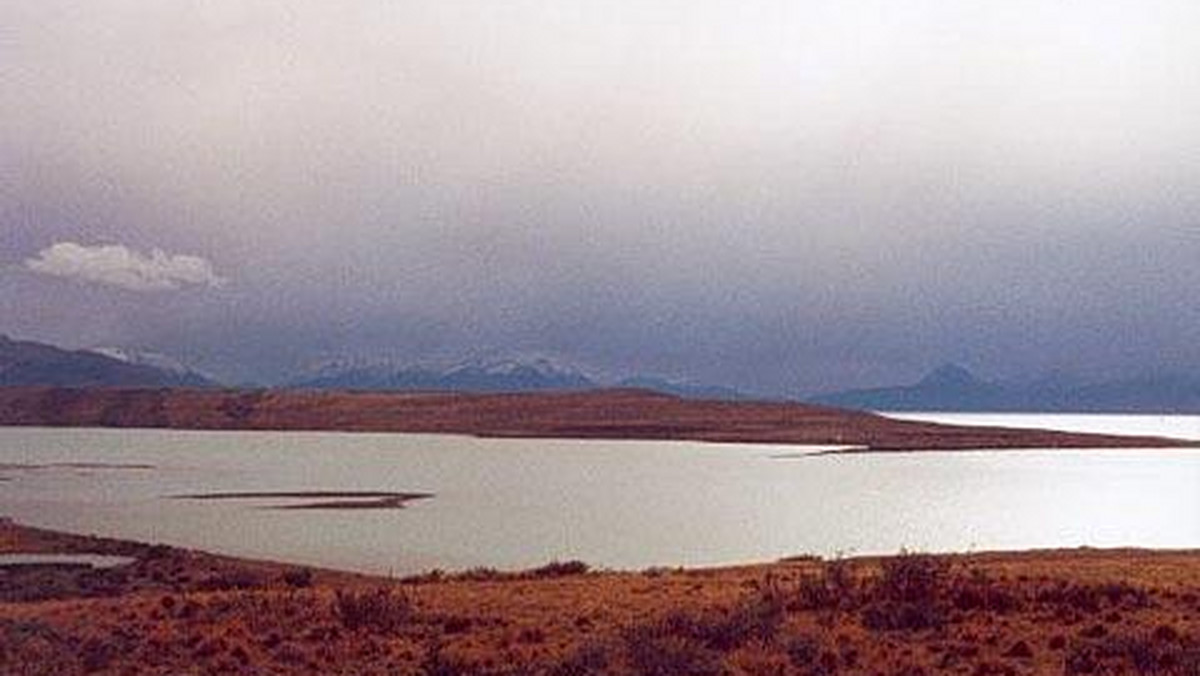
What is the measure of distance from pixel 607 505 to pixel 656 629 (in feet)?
188

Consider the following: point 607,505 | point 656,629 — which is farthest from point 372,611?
point 607,505

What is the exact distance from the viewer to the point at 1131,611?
21781 millimetres

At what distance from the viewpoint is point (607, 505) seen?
77375 millimetres

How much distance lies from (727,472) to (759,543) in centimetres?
5397

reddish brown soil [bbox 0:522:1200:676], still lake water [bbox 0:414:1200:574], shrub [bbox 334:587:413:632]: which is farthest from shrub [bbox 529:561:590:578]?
still lake water [bbox 0:414:1200:574]

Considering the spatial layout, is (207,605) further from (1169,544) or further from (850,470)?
(850,470)

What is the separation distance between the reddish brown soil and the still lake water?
2409 centimetres

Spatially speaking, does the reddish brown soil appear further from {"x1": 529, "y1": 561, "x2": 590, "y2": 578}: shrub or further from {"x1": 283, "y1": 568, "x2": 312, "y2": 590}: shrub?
{"x1": 529, "y1": 561, "x2": 590, "y2": 578}: shrub

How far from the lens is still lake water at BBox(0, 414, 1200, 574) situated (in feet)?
187

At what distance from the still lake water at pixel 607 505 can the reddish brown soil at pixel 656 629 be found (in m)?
24.1

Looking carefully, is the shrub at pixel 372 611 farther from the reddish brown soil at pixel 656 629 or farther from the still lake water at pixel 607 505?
the still lake water at pixel 607 505

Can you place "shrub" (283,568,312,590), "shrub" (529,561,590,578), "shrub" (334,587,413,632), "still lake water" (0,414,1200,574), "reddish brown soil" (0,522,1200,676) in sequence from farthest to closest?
"still lake water" (0,414,1200,574) < "shrub" (529,561,590,578) < "shrub" (283,568,312,590) < "shrub" (334,587,413,632) < "reddish brown soil" (0,522,1200,676)

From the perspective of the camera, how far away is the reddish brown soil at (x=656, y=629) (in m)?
18.8

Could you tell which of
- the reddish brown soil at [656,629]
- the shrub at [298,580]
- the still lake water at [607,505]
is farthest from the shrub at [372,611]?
the still lake water at [607,505]
